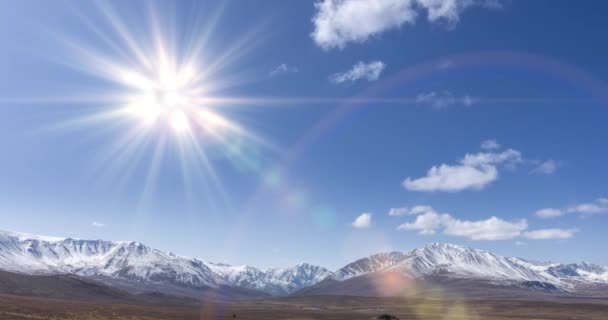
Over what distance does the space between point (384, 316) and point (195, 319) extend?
4951 centimetres

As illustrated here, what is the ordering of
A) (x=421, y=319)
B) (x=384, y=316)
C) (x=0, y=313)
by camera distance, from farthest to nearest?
(x=421, y=319) < (x=384, y=316) < (x=0, y=313)

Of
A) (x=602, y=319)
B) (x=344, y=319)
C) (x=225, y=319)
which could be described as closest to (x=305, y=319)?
(x=344, y=319)

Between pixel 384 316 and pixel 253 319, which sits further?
pixel 253 319

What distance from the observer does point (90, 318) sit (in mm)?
82562

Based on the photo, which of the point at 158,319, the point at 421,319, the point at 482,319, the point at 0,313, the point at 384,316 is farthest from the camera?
the point at 482,319

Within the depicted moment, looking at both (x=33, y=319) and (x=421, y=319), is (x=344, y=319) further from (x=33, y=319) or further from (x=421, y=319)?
(x=33, y=319)

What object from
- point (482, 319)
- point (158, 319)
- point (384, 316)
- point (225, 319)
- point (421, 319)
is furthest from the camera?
point (482, 319)

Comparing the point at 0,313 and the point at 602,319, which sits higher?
the point at 0,313

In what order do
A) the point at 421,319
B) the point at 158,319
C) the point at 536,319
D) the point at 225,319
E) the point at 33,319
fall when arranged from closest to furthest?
the point at 33,319
the point at 158,319
the point at 225,319
the point at 421,319
the point at 536,319

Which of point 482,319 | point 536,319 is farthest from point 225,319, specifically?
point 536,319

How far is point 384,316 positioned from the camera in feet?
367

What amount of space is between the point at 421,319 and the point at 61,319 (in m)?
102

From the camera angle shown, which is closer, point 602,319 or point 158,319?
point 158,319

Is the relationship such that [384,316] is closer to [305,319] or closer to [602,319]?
[305,319]
